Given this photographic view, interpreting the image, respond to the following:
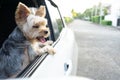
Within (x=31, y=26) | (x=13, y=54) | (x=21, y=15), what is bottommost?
(x=13, y=54)

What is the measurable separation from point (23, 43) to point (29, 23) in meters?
0.18

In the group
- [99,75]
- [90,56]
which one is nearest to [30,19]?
[99,75]

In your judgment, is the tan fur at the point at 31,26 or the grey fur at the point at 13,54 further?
the tan fur at the point at 31,26

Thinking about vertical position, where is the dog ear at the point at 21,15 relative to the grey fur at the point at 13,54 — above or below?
above

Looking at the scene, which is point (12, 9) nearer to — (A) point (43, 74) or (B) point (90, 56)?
(A) point (43, 74)

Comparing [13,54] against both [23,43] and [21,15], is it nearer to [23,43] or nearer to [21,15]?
[23,43]

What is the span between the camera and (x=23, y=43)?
2430 mm

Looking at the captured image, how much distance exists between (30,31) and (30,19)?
0.11 m

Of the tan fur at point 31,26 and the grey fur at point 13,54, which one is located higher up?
the tan fur at point 31,26

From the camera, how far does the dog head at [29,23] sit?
2.42 metres

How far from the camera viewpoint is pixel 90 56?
9.66 meters

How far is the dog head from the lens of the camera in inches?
95.2

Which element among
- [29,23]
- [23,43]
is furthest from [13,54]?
[29,23]

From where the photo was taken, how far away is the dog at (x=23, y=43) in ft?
7.11
